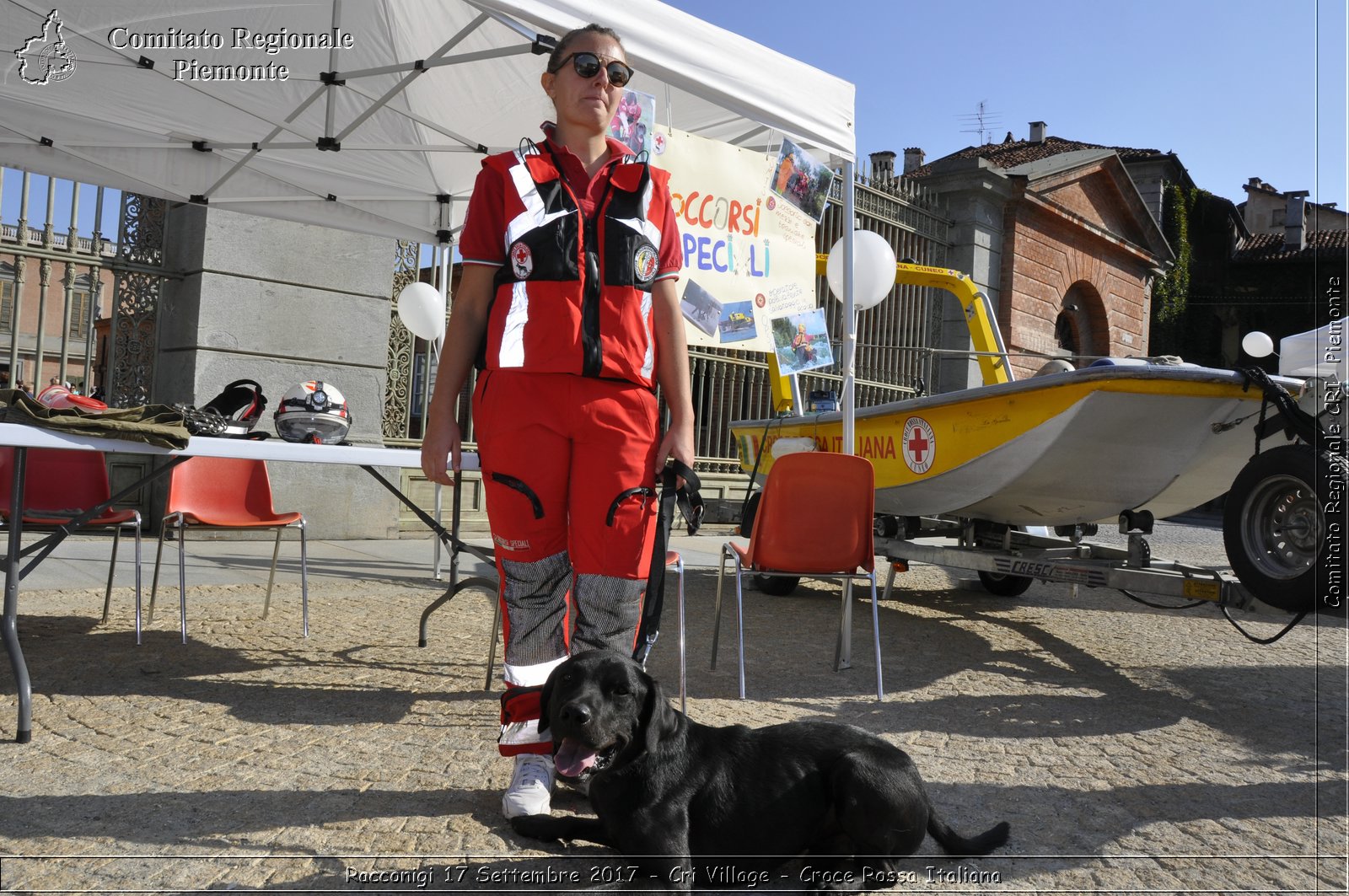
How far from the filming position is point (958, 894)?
2.20 metres

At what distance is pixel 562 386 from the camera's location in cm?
252

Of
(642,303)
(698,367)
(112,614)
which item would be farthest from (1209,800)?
(698,367)

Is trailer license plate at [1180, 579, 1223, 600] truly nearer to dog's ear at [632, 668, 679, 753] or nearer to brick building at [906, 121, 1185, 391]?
dog's ear at [632, 668, 679, 753]

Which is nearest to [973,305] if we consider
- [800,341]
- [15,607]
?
[800,341]

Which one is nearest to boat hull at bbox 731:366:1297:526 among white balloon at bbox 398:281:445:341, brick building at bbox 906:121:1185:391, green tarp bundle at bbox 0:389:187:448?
white balloon at bbox 398:281:445:341

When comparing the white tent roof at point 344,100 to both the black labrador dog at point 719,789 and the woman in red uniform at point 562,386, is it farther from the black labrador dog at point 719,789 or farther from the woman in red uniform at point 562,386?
the black labrador dog at point 719,789

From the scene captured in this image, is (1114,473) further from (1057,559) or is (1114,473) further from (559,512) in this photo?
(559,512)

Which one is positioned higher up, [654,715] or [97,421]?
[97,421]

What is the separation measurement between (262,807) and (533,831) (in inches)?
27.8

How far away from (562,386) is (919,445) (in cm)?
378

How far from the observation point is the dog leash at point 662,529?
270 cm

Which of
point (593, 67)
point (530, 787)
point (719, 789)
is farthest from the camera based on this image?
point (593, 67)

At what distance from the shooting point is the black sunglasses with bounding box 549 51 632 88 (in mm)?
2641

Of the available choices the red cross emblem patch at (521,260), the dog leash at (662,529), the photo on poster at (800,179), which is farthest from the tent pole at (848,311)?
the red cross emblem patch at (521,260)
